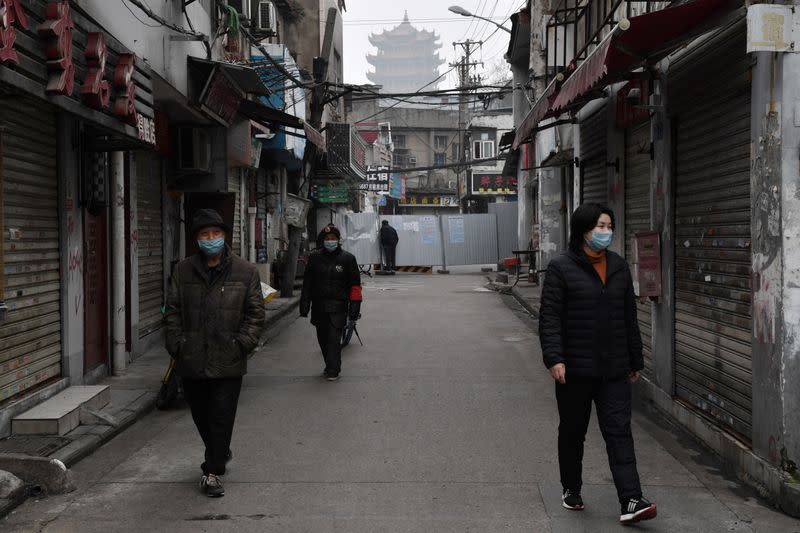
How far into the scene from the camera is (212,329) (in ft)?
19.1

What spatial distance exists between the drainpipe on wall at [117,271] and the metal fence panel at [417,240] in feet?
77.5

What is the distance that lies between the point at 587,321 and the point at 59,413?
4.52 meters

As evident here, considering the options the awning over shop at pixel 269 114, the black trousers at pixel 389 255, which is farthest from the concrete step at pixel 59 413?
the black trousers at pixel 389 255

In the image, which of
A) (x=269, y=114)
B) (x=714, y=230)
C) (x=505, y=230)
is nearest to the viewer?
(x=714, y=230)

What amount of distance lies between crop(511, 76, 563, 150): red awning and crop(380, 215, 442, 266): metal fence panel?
72.9ft

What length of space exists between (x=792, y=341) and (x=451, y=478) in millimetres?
2449

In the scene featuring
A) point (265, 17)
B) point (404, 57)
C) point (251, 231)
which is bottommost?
point (251, 231)

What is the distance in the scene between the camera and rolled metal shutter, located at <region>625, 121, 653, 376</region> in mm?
9242

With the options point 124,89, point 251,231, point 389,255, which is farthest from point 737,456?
point 389,255

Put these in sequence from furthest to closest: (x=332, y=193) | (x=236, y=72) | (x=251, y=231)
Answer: (x=332, y=193) → (x=251, y=231) → (x=236, y=72)

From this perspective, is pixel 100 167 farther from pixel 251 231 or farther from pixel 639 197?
pixel 251 231

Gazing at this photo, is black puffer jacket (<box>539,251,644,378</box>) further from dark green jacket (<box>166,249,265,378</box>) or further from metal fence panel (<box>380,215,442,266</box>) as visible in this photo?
metal fence panel (<box>380,215,442,266</box>)

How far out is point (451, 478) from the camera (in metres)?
6.03

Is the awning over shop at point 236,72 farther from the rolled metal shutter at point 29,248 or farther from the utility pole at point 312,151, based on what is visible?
the utility pole at point 312,151
